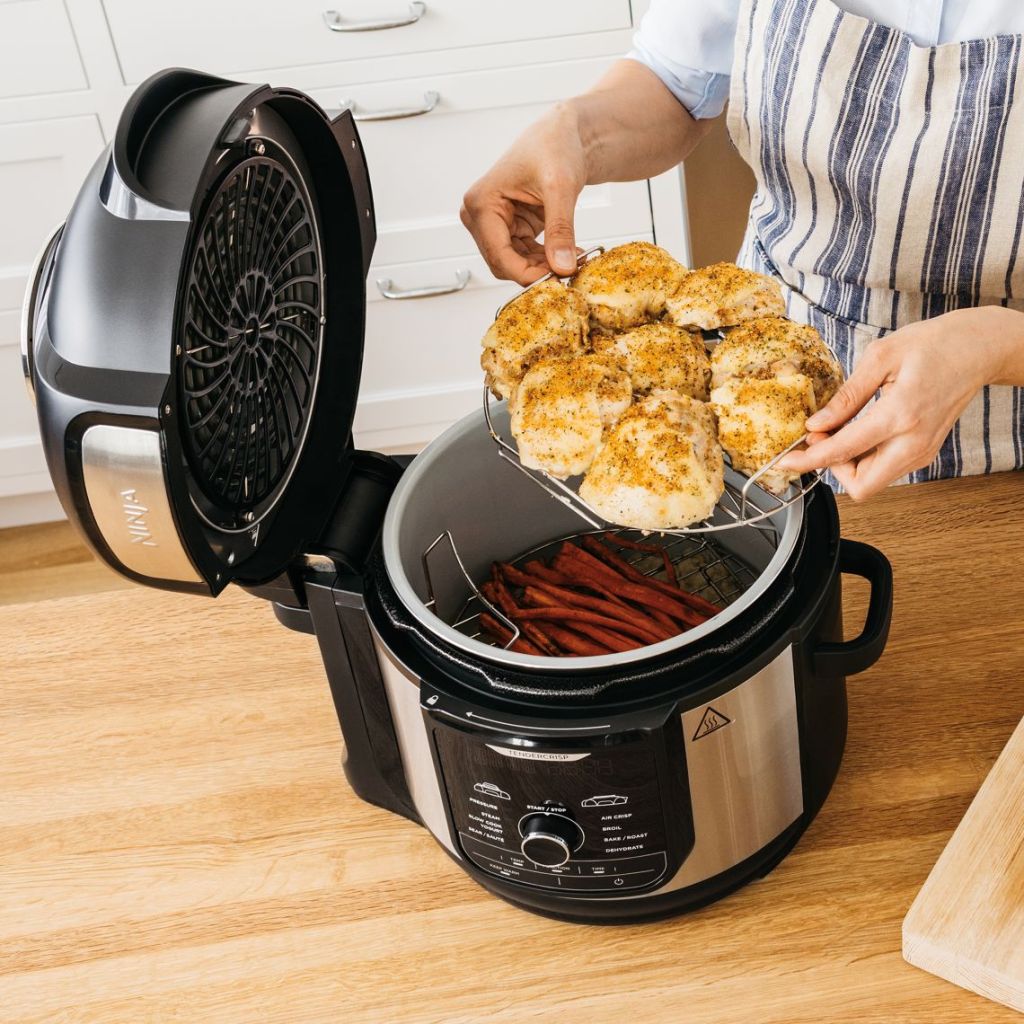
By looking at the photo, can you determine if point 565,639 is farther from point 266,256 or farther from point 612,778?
point 266,256

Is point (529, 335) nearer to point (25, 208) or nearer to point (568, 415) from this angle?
point (568, 415)

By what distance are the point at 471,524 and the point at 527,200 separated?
0.36 metres

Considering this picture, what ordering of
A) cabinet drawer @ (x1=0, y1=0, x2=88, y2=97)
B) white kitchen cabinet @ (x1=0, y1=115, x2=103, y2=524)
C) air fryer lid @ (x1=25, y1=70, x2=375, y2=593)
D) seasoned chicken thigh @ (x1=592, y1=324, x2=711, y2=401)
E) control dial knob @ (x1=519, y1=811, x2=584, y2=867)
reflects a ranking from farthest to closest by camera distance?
white kitchen cabinet @ (x1=0, y1=115, x2=103, y2=524), cabinet drawer @ (x1=0, y1=0, x2=88, y2=97), seasoned chicken thigh @ (x1=592, y1=324, x2=711, y2=401), control dial knob @ (x1=519, y1=811, x2=584, y2=867), air fryer lid @ (x1=25, y1=70, x2=375, y2=593)

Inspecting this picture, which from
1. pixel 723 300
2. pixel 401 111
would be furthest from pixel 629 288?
pixel 401 111

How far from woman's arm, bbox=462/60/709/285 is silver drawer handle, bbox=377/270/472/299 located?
3.60ft

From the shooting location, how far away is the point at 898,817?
84 cm

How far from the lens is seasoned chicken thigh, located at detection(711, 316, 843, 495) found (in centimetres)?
76

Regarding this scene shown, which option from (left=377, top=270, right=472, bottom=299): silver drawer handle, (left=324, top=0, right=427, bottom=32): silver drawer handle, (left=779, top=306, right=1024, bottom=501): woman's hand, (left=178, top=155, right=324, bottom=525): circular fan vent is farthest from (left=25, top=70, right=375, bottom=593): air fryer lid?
(left=377, top=270, right=472, bottom=299): silver drawer handle

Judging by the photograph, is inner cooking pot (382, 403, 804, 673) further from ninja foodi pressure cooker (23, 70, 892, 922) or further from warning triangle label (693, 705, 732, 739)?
warning triangle label (693, 705, 732, 739)

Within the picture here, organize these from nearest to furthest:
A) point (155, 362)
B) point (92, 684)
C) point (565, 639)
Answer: point (155, 362)
point (565, 639)
point (92, 684)

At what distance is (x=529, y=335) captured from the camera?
86cm

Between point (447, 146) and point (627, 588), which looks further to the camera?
point (447, 146)

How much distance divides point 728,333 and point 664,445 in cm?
16

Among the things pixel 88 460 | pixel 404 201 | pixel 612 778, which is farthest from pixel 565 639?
pixel 404 201
